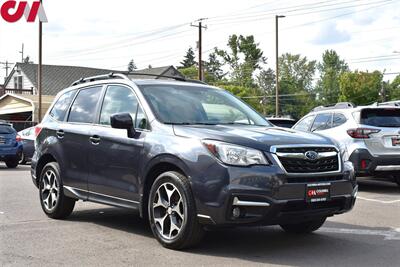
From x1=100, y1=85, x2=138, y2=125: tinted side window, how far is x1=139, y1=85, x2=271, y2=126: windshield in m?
0.21

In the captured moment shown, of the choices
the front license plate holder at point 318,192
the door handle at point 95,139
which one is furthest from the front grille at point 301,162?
the door handle at point 95,139

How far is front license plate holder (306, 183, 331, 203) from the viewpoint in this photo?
5.45 metres

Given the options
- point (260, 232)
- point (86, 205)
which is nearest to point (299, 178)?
point (260, 232)

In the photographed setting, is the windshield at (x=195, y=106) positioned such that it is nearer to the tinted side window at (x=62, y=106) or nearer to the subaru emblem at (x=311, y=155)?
the subaru emblem at (x=311, y=155)

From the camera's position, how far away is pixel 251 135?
5629mm

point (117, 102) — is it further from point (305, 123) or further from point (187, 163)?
point (305, 123)

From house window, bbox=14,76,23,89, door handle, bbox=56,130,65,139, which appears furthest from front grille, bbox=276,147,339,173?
house window, bbox=14,76,23,89

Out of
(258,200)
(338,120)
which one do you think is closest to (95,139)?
(258,200)

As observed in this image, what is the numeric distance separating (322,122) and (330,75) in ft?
330

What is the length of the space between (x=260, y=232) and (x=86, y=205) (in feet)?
10.9

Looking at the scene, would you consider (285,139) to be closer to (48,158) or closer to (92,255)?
(92,255)

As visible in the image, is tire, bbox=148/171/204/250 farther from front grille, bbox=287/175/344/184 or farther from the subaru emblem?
the subaru emblem

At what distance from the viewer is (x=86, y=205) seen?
29.4ft

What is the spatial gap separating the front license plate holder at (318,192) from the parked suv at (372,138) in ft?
16.7
